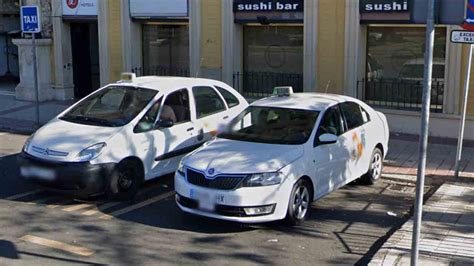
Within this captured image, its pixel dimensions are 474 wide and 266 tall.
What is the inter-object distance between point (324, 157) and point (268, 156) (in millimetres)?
877

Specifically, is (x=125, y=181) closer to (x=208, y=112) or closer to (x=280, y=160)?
(x=208, y=112)

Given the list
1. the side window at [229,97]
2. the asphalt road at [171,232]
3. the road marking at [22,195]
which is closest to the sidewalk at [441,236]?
the asphalt road at [171,232]

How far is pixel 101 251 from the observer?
6.40 m

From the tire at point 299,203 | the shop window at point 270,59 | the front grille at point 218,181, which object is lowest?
the tire at point 299,203

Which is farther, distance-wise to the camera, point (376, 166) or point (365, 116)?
point (376, 166)

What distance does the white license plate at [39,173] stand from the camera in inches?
307

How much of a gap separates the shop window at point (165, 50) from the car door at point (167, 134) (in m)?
7.09

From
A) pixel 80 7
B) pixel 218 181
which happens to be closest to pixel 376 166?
pixel 218 181

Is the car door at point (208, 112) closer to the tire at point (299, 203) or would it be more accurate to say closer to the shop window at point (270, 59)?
the tire at point (299, 203)

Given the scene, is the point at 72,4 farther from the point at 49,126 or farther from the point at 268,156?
the point at 268,156

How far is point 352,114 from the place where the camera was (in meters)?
8.62

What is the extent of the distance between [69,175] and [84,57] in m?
11.4

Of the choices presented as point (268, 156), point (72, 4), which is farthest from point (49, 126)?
point (72, 4)

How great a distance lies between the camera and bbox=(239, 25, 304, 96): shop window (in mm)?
14258
